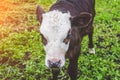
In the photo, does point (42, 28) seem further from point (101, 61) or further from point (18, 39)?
point (18, 39)

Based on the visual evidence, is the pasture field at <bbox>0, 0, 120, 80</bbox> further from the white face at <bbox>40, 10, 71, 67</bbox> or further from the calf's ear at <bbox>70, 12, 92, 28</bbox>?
the white face at <bbox>40, 10, 71, 67</bbox>

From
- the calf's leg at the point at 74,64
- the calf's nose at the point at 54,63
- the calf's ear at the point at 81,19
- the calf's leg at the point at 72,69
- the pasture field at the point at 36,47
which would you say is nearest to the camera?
the calf's nose at the point at 54,63

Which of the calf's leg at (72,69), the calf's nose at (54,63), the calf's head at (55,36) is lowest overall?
the calf's leg at (72,69)

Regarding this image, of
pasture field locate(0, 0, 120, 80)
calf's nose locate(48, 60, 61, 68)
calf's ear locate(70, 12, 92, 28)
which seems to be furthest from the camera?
pasture field locate(0, 0, 120, 80)

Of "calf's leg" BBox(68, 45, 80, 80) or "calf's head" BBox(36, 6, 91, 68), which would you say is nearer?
"calf's head" BBox(36, 6, 91, 68)

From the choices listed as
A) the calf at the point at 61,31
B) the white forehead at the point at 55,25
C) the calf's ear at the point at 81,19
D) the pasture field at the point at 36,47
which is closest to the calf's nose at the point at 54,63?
the calf at the point at 61,31

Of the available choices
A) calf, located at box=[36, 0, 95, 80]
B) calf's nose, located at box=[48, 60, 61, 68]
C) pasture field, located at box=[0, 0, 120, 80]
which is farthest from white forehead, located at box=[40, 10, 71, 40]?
pasture field, located at box=[0, 0, 120, 80]

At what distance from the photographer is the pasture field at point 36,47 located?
23.8ft

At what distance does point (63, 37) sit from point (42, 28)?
35 cm

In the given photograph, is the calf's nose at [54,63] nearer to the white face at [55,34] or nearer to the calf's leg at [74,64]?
the white face at [55,34]

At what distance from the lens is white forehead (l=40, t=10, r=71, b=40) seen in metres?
5.31

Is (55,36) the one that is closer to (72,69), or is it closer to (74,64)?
(74,64)

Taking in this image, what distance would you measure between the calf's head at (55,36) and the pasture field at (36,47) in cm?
180

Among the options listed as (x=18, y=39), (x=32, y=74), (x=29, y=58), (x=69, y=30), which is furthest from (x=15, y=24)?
(x=69, y=30)
